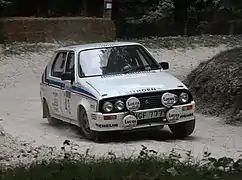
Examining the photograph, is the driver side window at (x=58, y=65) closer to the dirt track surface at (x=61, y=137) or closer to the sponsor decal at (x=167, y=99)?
the dirt track surface at (x=61, y=137)

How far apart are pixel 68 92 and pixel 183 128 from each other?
83.6 inches

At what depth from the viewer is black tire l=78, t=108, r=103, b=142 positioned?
10.9 meters

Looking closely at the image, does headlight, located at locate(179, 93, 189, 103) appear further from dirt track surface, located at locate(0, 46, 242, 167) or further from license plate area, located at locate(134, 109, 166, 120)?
dirt track surface, located at locate(0, 46, 242, 167)

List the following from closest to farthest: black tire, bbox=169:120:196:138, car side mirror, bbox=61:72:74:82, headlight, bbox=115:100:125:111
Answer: headlight, bbox=115:100:125:111 < black tire, bbox=169:120:196:138 < car side mirror, bbox=61:72:74:82

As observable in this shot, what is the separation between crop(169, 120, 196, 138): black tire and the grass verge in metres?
3.82

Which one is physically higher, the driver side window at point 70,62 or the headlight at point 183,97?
the driver side window at point 70,62

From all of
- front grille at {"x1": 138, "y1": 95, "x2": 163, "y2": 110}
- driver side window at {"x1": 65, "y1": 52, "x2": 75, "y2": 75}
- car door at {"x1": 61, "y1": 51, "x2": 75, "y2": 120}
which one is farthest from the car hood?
driver side window at {"x1": 65, "y1": 52, "x2": 75, "y2": 75}

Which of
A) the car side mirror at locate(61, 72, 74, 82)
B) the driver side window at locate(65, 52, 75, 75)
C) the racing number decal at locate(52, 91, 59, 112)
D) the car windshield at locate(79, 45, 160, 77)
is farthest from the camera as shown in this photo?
the racing number decal at locate(52, 91, 59, 112)

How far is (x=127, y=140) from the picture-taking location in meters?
11.2

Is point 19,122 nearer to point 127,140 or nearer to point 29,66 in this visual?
point 127,140

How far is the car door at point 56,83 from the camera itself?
12422mm

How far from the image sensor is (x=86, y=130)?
1123 cm

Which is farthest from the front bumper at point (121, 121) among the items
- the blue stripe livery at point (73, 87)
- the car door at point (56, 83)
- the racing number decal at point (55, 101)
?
the racing number decal at point (55, 101)

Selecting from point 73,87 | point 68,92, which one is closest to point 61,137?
point 68,92
